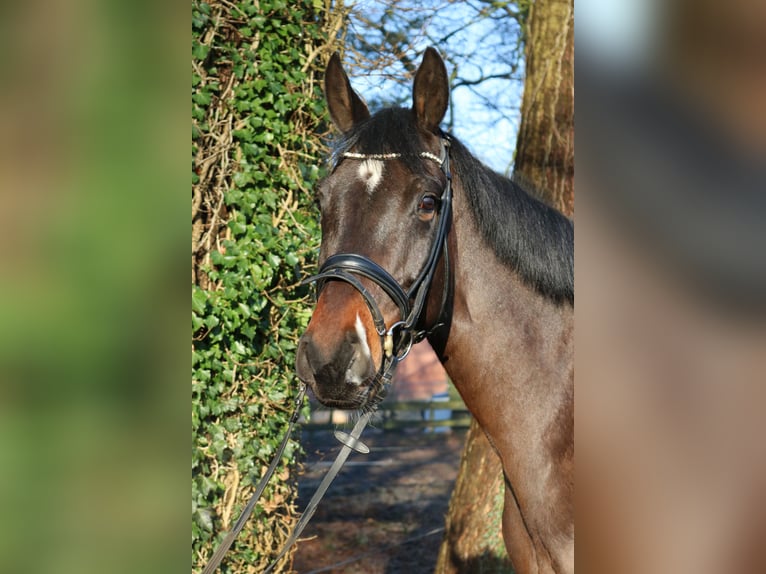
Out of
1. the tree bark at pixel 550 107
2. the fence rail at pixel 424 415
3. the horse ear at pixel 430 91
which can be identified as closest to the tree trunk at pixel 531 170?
the tree bark at pixel 550 107

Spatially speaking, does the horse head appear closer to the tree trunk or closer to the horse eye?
the horse eye

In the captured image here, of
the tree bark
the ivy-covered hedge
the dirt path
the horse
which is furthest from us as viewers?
the dirt path

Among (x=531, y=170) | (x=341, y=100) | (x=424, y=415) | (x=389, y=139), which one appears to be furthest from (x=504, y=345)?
(x=424, y=415)

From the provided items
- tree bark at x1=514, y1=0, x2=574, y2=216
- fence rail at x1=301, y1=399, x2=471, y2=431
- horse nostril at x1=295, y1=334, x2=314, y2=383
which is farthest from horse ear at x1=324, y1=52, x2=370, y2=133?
fence rail at x1=301, y1=399, x2=471, y2=431

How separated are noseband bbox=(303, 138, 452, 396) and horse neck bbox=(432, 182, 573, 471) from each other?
0.36ft

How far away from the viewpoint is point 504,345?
8.30 ft

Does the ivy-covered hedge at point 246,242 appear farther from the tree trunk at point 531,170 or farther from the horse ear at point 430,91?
the tree trunk at point 531,170

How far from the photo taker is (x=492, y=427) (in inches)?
101

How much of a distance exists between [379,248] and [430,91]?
Answer: 0.72m

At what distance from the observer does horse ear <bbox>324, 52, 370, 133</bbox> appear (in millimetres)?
2887

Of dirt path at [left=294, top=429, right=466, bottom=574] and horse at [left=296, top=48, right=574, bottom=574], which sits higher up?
horse at [left=296, top=48, right=574, bottom=574]
